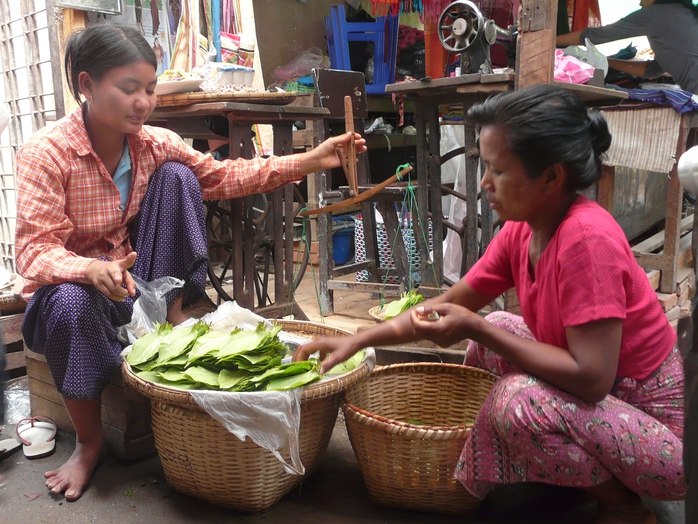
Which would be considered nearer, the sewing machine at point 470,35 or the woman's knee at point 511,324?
the woman's knee at point 511,324

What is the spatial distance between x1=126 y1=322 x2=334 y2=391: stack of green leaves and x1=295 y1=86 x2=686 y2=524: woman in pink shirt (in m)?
0.42

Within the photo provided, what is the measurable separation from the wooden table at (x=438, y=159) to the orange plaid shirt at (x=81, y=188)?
90cm

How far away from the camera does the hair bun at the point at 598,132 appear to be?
1.62m

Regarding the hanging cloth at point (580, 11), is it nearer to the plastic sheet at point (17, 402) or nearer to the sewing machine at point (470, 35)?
the sewing machine at point (470, 35)

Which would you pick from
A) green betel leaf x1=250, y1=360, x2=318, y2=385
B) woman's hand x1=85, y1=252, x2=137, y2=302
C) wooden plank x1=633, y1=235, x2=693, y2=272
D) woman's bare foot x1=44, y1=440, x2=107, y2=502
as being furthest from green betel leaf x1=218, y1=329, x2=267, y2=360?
wooden plank x1=633, y1=235, x2=693, y2=272

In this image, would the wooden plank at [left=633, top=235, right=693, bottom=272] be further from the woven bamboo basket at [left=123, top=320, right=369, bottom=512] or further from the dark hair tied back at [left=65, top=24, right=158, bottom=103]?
the dark hair tied back at [left=65, top=24, right=158, bottom=103]

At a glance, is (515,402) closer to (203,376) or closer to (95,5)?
(203,376)

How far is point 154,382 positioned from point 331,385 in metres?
0.53

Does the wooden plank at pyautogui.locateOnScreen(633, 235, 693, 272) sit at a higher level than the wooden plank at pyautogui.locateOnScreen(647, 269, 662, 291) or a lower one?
higher

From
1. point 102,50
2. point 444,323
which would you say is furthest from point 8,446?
point 444,323

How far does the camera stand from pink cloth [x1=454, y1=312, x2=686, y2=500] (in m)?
1.55

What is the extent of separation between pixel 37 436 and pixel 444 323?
1.73 m

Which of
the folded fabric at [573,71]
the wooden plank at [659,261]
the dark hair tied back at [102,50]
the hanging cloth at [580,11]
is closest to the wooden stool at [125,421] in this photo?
the dark hair tied back at [102,50]

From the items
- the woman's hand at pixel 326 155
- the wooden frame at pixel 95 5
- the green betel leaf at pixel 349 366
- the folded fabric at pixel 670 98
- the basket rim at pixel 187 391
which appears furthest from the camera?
the folded fabric at pixel 670 98
